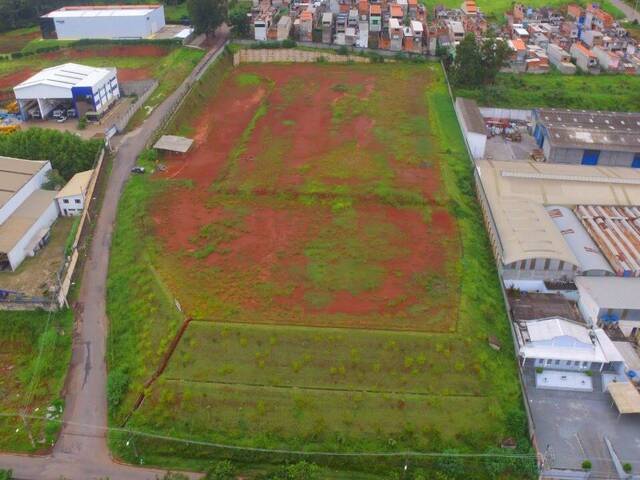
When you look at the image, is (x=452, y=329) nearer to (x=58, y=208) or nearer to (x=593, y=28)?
(x=58, y=208)

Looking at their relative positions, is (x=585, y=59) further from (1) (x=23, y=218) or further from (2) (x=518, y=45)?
(1) (x=23, y=218)

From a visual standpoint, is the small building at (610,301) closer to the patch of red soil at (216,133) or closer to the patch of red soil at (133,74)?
the patch of red soil at (216,133)

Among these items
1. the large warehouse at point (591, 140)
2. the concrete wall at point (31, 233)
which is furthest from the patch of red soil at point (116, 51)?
the large warehouse at point (591, 140)

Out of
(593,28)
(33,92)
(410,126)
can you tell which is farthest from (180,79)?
(593,28)

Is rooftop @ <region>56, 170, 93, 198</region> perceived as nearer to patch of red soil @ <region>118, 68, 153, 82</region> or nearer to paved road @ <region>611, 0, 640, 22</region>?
patch of red soil @ <region>118, 68, 153, 82</region>

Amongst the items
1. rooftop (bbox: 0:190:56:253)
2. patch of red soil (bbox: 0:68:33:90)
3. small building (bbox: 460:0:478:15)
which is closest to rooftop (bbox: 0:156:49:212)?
rooftop (bbox: 0:190:56:253)

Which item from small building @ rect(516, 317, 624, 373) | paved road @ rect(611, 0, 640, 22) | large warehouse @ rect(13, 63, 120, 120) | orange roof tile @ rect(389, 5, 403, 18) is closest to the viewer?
small building @ rect(516, 317, 624, 373)
